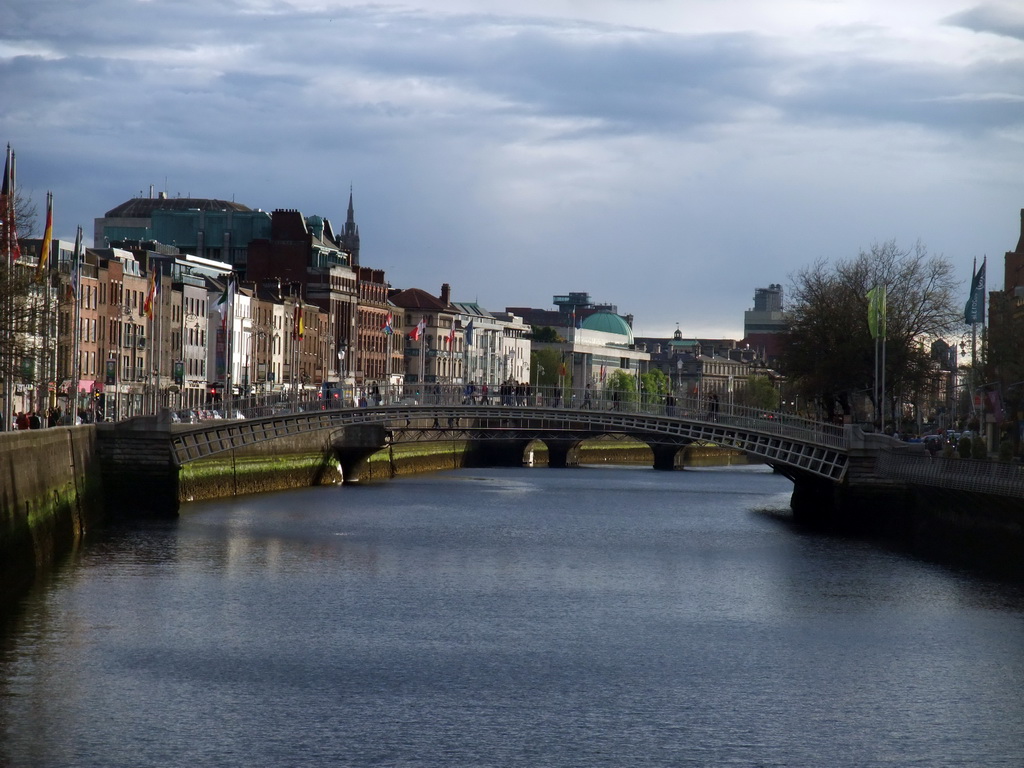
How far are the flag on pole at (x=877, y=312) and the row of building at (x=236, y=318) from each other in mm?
15840

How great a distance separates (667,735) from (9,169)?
2541 centimetres

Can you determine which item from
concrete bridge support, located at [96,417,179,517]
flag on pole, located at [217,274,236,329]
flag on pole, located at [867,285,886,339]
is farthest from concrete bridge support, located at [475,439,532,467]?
concrete bridge support, located at [96,417,179,517]

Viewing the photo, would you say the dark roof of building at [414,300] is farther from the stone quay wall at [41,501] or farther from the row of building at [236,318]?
the stone quay wall at [41,501]

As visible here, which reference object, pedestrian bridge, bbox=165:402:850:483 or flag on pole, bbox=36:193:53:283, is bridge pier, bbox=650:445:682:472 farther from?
flag on pole, bbox=36:193:53:283

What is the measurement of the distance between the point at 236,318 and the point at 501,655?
74091 millimetres

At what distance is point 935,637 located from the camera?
33.5 meters

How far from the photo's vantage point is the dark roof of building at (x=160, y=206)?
5054 inches

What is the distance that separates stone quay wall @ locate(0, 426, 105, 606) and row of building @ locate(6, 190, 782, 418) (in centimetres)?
525

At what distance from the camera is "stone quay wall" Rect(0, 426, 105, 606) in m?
37.4

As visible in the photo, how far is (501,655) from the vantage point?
101 ft

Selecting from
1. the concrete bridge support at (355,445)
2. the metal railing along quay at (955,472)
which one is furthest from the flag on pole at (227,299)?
the metal railing along quay at (955,472)

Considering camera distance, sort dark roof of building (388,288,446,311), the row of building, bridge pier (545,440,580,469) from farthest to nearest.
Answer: dark roof of building (388,288,446,311)
bridge pier (545,440,580,469)
the row of building

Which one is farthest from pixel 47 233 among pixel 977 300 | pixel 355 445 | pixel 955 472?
pixel 355 445

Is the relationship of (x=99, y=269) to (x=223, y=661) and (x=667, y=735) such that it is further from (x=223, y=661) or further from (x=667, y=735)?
(x=667, y=735)
